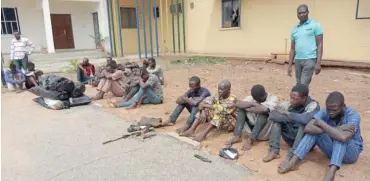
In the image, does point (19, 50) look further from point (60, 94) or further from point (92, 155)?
point (92, 155)

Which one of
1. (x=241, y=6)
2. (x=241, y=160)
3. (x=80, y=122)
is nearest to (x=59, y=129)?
(x=80, y=122)

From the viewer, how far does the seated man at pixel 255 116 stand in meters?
3.42

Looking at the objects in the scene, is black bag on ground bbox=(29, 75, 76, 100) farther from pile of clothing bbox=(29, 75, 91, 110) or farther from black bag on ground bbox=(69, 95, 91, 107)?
black bag on ground bbox=(69, 95, 91, 107)

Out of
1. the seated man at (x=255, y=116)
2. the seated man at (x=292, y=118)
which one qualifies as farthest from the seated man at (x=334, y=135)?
the seated man at (x=255, y=116)

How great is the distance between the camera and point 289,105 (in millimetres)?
3256

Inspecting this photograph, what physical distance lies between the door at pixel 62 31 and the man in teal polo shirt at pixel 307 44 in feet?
46.3

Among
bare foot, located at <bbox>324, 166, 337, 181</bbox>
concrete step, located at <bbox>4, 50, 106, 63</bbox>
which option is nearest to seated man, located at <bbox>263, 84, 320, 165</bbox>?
bare foot, located at <bbox>324, 166, 337, 181</bbox>

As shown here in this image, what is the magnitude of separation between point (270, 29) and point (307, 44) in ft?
25.0

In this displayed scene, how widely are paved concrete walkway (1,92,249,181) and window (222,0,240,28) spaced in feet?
30.1

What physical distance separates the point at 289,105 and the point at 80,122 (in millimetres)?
3495

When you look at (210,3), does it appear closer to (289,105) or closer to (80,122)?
(80,122)

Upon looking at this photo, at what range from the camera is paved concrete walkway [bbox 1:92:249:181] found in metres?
3.05

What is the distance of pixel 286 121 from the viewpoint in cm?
311

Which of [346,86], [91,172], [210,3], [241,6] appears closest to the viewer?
[91,172]
